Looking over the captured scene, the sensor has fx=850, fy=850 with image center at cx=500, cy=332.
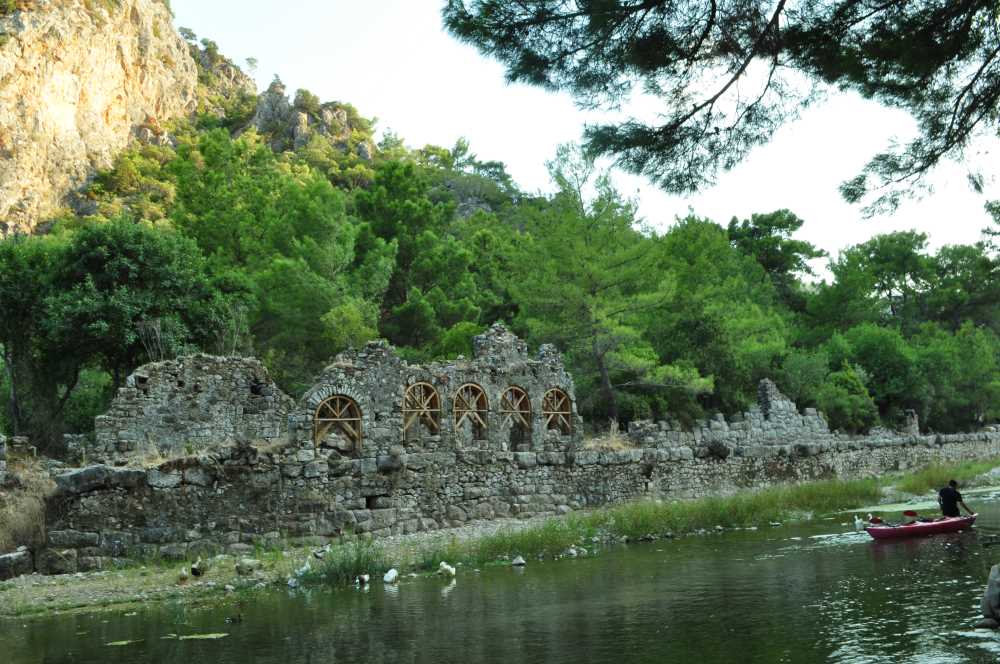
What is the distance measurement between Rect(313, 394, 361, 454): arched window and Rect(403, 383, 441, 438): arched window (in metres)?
2.19

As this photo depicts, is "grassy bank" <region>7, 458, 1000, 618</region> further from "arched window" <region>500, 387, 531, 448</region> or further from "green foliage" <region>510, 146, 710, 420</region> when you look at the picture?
"green foliage" <region>510, 146, 710, 420</region>

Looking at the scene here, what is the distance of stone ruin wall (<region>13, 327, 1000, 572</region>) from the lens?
37.9 ft

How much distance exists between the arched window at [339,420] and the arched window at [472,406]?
137 inches

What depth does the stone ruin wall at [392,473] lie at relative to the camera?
11555 mm

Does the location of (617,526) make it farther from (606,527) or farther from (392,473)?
(392,473)

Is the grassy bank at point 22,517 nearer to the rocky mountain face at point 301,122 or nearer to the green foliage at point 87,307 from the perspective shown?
the green foliage at point 87,307

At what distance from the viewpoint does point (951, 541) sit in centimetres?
1207

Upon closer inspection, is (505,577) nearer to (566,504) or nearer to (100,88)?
(566,504)

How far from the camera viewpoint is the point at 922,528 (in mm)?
12711

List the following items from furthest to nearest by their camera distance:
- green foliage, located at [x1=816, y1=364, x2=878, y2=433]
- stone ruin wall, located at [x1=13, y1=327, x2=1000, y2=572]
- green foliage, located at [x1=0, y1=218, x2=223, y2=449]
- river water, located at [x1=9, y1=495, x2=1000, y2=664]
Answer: green foliage, located at [x1=816, y1=364, x2=878, y2=433]
green foliage, located at [x1=0, y1=218, x2=223, y2=449]
stone ruin wall, located at [x1=13, y1=327, x2=1000, y2=572]
river water, located at [x1=9, y1=495, x2=1000, y2=664]

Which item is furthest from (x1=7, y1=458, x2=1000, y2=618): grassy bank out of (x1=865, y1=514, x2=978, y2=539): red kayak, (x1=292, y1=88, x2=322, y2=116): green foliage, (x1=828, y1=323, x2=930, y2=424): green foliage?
(x1=292, y1=88, x2=322, y2=116): green foliage

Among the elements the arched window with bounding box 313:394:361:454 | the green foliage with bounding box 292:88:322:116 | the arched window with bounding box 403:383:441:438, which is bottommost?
the arched window with bounding box 313:394:361:454

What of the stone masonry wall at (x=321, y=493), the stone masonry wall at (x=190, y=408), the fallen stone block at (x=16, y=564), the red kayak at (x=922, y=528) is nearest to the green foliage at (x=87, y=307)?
the stone masonry wall at (x=190, y=408)

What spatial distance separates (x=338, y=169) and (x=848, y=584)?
6065 centimetres
